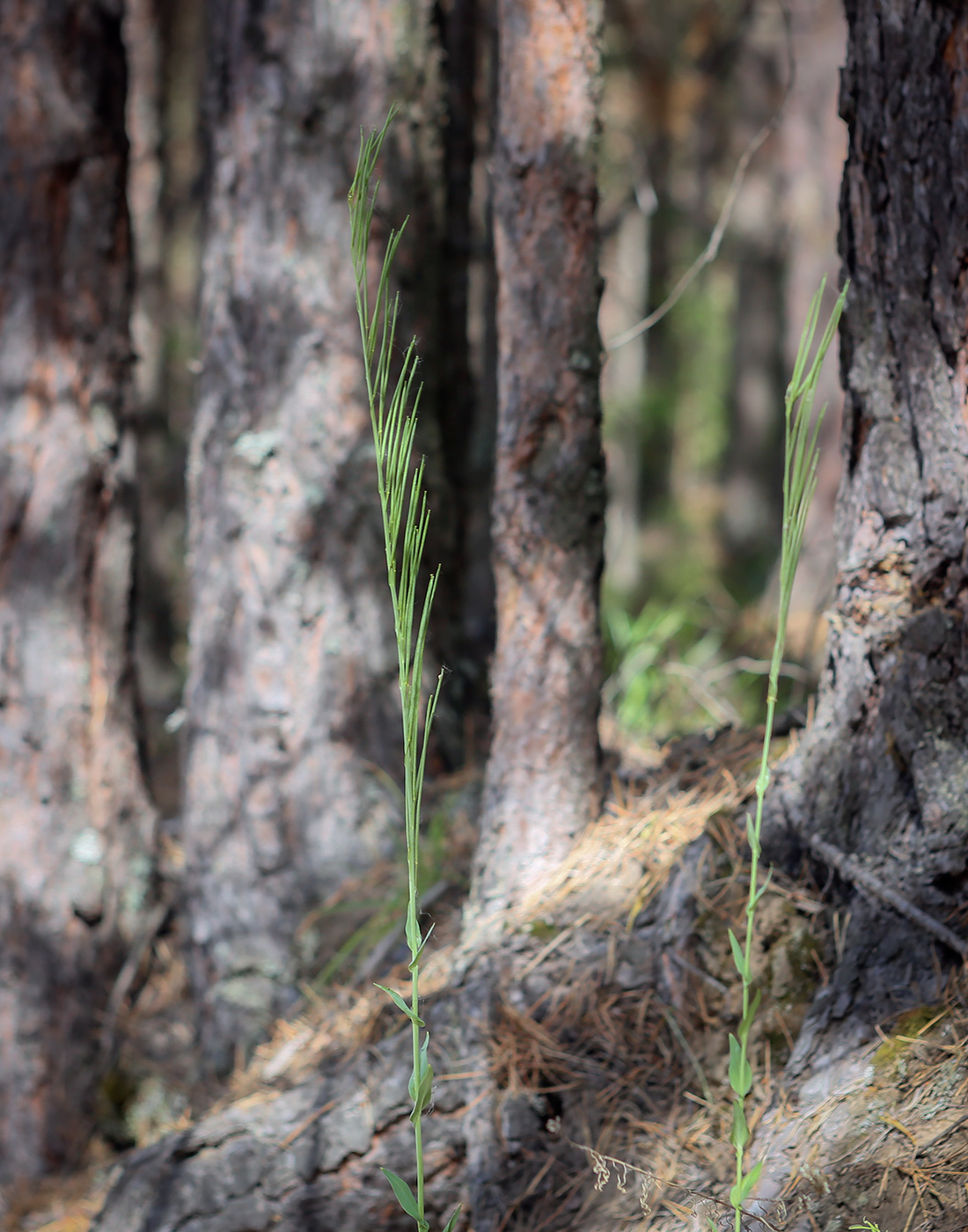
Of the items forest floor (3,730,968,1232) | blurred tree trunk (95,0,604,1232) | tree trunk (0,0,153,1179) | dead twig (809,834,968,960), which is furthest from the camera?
tree trunk (0,0,153,1179)

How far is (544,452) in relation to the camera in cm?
171

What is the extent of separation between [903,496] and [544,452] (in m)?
0.61

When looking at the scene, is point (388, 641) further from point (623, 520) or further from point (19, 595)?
point (623, 520)

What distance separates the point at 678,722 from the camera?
3268mm

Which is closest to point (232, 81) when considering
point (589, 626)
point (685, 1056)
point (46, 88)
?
point (46, 88)

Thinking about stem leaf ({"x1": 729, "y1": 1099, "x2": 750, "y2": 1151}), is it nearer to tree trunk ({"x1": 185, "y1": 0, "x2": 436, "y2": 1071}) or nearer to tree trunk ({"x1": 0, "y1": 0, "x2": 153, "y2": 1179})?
→ tree trunk ({"x1": 185, "y1": 0, "x2": 436, "y2": 1071})

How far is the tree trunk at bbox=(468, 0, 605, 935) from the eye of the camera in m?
1.66

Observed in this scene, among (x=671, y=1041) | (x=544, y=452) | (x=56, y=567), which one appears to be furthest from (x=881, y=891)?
(x=56, y=567)

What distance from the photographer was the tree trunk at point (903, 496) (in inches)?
52.9

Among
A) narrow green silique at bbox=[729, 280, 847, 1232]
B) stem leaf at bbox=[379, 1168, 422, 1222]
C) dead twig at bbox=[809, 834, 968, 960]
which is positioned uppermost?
narrow green silique at bbox=[729, 280, 847, 1232]

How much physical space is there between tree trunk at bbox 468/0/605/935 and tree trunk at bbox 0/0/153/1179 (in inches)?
49.9

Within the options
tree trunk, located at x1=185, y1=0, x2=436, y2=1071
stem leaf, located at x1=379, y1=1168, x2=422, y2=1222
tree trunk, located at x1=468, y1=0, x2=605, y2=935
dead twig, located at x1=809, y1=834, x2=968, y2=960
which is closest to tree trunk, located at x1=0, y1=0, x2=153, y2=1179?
tree trunk, located at x1=185, y1=0, x2=436, y2=1071

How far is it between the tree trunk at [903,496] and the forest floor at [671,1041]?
0.34ft

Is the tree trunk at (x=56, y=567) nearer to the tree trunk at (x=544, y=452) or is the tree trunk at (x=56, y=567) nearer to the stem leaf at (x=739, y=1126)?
the tree trunk at (x=544, y=452)
